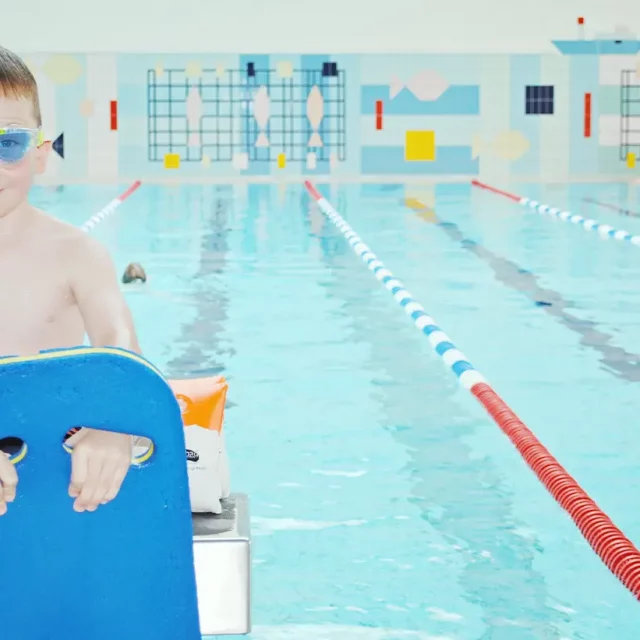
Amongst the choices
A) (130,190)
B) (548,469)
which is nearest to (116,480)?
(548,469)

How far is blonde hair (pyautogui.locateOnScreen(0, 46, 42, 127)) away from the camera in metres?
1.48

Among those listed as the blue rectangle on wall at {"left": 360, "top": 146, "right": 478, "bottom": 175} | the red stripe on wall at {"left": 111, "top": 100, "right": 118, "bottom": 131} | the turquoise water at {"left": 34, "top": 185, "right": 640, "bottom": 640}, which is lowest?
the turquoise water at {"left": 34, "top": 185, "right": 640, "bottom": 640}

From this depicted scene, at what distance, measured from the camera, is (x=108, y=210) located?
12.1 metres

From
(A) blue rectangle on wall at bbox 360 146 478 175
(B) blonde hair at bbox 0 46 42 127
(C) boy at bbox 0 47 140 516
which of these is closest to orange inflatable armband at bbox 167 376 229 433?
(C) boy at bbox 0 47 140 516

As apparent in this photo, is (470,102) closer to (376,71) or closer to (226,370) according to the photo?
(376,71)

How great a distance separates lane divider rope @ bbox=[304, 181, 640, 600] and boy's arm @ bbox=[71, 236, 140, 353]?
1.06 meters

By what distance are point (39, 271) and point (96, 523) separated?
0.48 meters

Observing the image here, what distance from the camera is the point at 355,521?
3068 millimetres

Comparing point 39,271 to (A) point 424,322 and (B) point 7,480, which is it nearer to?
(B) point 7,480

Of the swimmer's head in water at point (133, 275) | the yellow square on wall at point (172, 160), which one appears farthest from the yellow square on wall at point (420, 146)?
the swimmer's head in water at point (133, 275)

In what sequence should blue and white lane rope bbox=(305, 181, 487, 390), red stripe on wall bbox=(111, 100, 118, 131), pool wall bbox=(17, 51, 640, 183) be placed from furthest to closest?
1. red stripe on wall bbox=(111, 100, 118, 131)
2. pool wall bbox=(17, 51, 640, 183)
3. blue and white lane rope bbox=(305, 181, 487, 390)

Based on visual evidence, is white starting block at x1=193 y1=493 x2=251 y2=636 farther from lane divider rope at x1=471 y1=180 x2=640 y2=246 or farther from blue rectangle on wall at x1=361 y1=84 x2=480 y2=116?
blue rectangle on wall at x1=361 y1=84 x2=480 y2=116

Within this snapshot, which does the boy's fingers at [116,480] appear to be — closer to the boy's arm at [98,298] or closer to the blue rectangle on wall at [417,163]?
the boy's arm at [98,298]

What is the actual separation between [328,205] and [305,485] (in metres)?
10.1
